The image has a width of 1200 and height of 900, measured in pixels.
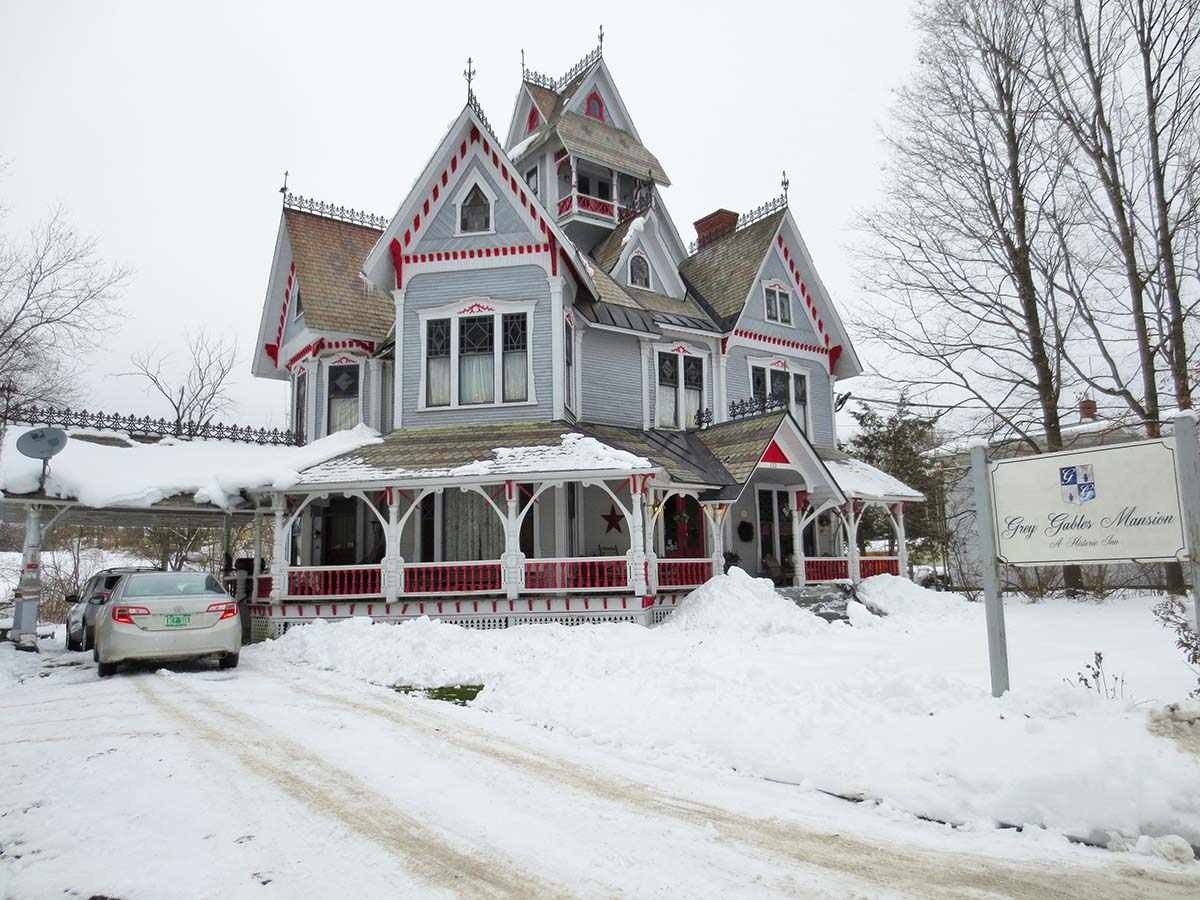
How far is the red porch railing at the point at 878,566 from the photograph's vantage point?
21.5 metres

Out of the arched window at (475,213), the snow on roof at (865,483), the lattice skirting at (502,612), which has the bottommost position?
the lattice skirting at (502,612)

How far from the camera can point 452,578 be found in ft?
54.6

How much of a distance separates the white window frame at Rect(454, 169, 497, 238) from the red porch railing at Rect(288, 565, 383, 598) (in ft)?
26.7

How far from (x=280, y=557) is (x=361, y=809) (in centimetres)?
1270

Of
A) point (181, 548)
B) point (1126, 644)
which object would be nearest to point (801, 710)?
point (1126, 644)

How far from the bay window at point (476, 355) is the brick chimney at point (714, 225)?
10993 mm

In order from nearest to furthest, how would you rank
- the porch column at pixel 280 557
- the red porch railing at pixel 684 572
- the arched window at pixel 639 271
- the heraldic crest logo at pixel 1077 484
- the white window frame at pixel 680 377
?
1. the heraldic crest logo at pixel 1077 484
2. the porch column at pixel 280 557
3. the red porch railing at pixel 684 572
4. the white window frame at pixel 680 377
5. the arched window at pixel 639 271

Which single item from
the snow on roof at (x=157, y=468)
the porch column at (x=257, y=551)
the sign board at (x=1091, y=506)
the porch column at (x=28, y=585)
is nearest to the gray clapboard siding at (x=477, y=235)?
the snow on roof at (x=157, y=468)

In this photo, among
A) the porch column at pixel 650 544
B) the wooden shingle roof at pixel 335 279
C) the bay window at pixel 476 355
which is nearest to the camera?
the porch column at pixel 650 544

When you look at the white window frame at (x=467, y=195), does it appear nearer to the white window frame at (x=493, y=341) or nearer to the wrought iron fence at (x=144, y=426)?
the white window frame at (x=493, y=341)

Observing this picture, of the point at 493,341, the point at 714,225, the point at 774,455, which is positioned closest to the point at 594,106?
the point at 714,225

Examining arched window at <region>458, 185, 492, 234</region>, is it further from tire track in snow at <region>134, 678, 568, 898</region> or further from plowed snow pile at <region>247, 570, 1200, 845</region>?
tire track in snow at <region>134, 678, 568, 898</region>

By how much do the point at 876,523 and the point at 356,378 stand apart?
22.4 meters

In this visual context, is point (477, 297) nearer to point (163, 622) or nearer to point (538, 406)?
point (538, 406)
